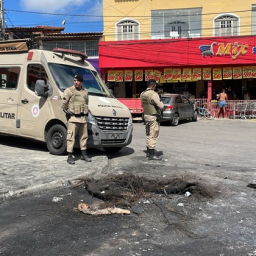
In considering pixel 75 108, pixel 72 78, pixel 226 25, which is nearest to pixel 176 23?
pixel 226 25

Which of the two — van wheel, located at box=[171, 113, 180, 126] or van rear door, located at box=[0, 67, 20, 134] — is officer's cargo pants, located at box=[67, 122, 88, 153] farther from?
van wheel, located at box=[171, 113, 180, 126]

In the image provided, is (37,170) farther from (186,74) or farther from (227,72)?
(227,72)

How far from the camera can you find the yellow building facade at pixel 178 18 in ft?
69.7

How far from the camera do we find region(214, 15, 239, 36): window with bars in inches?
843

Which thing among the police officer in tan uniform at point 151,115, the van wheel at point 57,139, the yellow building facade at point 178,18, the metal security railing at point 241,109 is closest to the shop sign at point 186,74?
the yellow building facade at point 178,18

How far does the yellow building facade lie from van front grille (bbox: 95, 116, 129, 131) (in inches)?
599

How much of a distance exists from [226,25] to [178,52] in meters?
4.38

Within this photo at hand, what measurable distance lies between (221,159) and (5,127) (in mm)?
5647

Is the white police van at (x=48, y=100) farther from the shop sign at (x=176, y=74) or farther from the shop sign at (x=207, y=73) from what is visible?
the shop sign at (x=207, y=73)

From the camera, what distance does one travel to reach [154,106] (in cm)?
757

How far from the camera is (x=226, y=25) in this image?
21.5 m

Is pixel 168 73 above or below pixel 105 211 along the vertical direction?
above

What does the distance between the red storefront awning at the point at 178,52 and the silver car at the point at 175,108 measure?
12.5 feet

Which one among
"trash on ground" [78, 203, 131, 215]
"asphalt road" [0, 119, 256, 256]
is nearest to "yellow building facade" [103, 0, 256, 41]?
"asphalt road" [0, 119, 256, 256]
